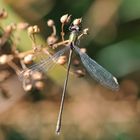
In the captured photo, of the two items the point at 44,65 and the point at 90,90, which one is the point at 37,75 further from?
the point at 90,90

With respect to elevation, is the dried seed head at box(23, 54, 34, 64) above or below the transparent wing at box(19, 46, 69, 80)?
above

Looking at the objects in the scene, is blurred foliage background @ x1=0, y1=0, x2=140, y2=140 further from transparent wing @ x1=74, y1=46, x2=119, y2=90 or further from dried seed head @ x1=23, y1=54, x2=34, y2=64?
dried seed head @ x1=23, y1=54, x2=34, y2=64

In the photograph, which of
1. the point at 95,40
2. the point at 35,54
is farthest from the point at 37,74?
the point at 95,40

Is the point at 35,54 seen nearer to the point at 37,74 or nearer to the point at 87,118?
the point at 37,74

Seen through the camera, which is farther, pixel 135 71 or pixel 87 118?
pixel 135 71

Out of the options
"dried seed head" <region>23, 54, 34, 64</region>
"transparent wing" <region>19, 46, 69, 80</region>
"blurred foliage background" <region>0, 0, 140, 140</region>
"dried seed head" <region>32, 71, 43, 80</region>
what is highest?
"dried seed head" <region>23, 54, 34, 64</region>

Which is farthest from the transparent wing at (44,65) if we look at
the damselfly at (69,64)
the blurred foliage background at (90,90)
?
the blurred foliage background at (90,90)

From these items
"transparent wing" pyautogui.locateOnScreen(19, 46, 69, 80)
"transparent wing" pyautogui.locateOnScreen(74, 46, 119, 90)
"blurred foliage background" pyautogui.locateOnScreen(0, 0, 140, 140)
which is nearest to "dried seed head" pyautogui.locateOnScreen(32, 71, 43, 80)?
"transparent wing" pyautogui.locateOnScreen(19, 46, 69, 80)

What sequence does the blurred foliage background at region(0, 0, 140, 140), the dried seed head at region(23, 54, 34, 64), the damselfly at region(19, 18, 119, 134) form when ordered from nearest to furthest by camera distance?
the dried seed head at region(23, 54, 34, 64), the damselfly at region(19, 18, 119, 134), the blurred foliage background at region(0, 0, 140, 140)

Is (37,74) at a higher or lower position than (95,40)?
higher
